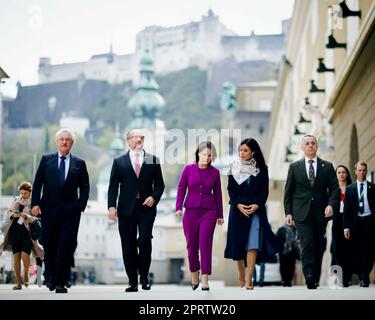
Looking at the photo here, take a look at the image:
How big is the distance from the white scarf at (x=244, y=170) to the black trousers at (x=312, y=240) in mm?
855

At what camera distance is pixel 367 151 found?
19.2 metres

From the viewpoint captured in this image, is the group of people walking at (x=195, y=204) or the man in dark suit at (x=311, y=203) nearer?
the group of people walking at (x=195, y=204)

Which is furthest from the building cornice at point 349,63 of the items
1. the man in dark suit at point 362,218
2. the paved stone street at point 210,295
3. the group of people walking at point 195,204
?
the paved stone street at point 210,295

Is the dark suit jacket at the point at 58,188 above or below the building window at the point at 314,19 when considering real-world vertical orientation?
below

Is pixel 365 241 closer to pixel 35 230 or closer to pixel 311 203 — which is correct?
pixel 311 203

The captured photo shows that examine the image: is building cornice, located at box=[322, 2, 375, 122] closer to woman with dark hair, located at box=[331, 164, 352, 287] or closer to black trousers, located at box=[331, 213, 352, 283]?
woman with dark hair, located at box=[331, 164, 352, 287]

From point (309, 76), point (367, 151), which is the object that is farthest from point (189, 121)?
point (367, 151)

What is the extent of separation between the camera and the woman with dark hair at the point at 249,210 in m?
12.8

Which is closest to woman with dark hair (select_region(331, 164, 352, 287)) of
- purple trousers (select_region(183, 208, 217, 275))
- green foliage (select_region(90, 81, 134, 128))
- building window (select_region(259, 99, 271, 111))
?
purple trousers (select_region(183, 208, 217, 275))

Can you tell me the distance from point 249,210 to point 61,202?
7.52ft

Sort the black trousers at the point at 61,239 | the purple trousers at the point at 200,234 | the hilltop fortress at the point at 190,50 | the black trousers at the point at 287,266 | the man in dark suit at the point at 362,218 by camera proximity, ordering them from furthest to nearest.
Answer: the hilltop fortress at the point at 190,50, the black trousers at the point at 287,266, the man in dark suit at the point at 362,218, the purple trousers at the point at 200,234, the black trousers at the point at 61,239

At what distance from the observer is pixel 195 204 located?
12711 mm

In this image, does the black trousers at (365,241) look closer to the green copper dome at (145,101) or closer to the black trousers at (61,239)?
the black trousers at (61,239)
